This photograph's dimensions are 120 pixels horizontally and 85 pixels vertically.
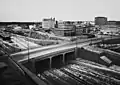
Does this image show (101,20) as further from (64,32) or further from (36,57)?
(36,57)

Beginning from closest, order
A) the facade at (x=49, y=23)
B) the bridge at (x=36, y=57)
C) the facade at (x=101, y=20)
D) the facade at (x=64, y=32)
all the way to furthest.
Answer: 1. the bridge at (x=36, y=57)
2. the facade at (x=64, y=32)
3. the facade at (x=49, y=23)
4. the facade at (x=101, y=20)

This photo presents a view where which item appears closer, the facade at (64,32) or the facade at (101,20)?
the facade at (64,32)

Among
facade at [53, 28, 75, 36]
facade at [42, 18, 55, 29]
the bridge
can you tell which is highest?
facade at [42, 18, 55, 29]

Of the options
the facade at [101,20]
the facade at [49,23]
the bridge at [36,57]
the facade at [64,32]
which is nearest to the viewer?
the bridge at [36,57]

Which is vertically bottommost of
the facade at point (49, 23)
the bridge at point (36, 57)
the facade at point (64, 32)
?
the bridge at point (36, 57)

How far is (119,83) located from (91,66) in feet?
18.2

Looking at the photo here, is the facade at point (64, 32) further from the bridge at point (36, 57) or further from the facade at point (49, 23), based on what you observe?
the facade at point (49, 23)

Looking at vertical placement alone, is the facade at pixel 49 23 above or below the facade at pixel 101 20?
below

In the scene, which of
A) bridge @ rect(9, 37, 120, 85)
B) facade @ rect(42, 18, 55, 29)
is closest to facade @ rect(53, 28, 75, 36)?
bridge @ rect(9, 37, 120, 85)

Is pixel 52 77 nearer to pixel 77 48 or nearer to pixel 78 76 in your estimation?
pixel 78 76

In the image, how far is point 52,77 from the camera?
717 inches

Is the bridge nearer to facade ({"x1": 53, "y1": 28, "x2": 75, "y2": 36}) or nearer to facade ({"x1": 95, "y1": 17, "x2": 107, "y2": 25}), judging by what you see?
facade ({"x1": 53, "y1": 28, "x2": 75, "y2": 36})

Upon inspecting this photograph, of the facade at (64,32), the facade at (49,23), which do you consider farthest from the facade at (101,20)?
the facade at (64,32)

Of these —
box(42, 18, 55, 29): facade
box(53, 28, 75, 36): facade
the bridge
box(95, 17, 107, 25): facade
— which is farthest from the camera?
box(95, 17, 107, 25): facade
